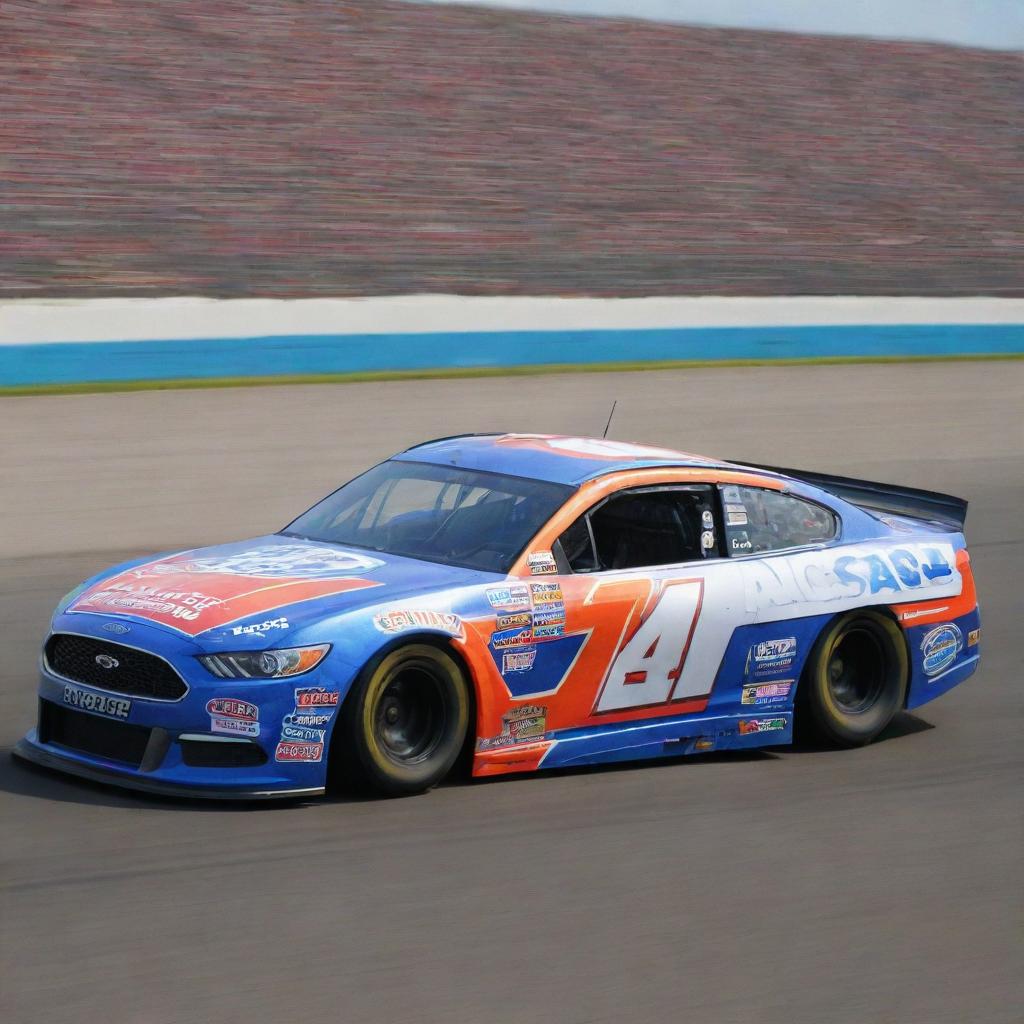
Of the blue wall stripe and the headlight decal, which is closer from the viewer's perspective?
the headlight decal

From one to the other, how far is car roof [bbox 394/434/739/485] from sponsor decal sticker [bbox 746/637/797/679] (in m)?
0.82

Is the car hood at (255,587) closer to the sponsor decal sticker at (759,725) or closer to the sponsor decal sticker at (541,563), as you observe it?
the sponsor decal sticker at (541,563)

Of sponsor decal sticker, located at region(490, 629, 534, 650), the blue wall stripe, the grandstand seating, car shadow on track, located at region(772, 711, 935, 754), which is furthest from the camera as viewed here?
the grandstand seating

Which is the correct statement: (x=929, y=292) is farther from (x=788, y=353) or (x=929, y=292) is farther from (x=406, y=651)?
(x=406, y=651)

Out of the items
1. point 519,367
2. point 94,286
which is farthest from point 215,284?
point 519,367

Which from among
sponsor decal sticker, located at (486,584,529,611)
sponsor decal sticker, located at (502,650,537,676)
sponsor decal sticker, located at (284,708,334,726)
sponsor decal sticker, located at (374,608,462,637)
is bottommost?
sponsor decal sticker, located at (284,708,334,726)

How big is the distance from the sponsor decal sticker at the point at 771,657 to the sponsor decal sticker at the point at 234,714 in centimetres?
226

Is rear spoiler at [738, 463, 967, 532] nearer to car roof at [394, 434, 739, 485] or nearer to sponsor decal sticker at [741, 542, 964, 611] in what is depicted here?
sponsor decal sticker at [741, 542, 964, 611]

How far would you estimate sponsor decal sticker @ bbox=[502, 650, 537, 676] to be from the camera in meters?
5.95

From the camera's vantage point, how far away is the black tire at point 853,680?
6.96 meters

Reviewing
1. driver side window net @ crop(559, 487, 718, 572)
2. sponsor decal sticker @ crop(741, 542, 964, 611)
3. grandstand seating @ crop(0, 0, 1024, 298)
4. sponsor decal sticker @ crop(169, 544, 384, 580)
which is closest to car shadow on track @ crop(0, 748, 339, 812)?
sponsor decal sticker @ crop(169, 544, 384, 580)

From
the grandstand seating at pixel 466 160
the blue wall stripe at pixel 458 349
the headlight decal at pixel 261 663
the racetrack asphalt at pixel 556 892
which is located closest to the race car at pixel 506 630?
the headlight decal at pixel 261 663

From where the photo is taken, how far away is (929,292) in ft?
89.4

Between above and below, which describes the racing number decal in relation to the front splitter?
above
